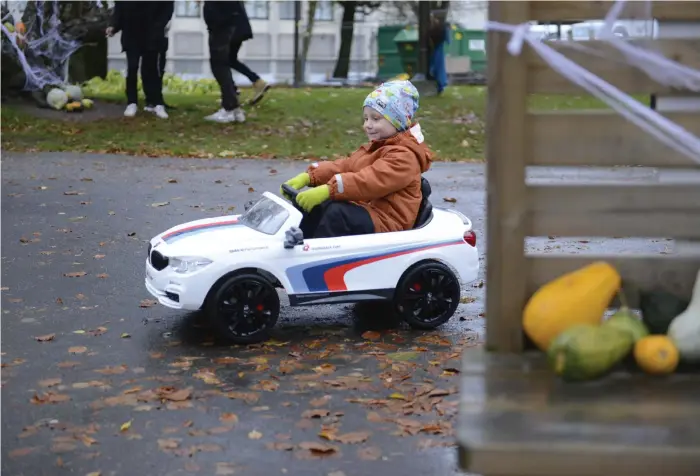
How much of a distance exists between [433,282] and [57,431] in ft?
8.17

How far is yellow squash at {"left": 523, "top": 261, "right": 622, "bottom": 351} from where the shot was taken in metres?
2.83

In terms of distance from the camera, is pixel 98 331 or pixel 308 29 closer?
pixel 98 331

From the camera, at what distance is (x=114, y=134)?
15086mm

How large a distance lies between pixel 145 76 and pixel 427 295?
10.5 m

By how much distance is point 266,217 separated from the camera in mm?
6238

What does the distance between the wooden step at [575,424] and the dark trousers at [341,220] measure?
3.36m

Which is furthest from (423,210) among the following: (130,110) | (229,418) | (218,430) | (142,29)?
(130,110)

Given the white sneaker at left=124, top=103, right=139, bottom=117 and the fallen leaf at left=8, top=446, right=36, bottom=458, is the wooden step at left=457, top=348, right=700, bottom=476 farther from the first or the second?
the white sneaker at left=124, top=103, right=139, bottom=117

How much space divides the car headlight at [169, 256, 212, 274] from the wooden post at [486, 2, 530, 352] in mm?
3098

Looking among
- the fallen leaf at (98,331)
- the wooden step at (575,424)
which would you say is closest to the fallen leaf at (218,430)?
the fallen leaf at (98,331)

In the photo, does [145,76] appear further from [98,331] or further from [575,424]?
[575,424]

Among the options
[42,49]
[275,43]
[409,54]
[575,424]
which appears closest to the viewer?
[575,424]

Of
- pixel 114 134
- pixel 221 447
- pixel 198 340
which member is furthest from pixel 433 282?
pixel 114 134

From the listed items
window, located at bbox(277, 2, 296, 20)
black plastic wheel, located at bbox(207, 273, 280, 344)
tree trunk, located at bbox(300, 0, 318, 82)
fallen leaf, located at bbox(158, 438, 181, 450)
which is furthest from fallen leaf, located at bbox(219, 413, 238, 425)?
window, located at bbox(277, 2, 296, 20)
